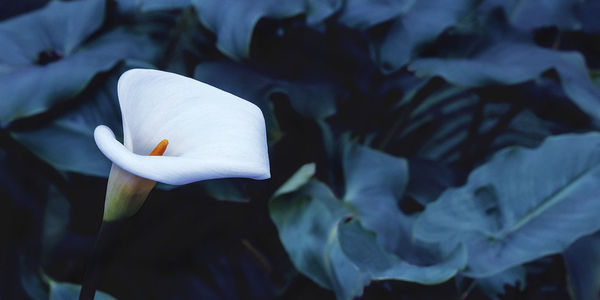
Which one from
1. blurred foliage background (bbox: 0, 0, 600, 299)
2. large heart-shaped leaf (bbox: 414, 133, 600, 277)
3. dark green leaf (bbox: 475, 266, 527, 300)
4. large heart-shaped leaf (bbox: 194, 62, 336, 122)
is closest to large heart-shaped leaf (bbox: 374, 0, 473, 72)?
blurred foliage background (bbox: 0, 0, 600, 299)

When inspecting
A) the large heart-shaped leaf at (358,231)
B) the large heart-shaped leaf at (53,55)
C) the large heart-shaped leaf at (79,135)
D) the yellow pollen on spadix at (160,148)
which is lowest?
the large heart-shaped leaf at (358,231)

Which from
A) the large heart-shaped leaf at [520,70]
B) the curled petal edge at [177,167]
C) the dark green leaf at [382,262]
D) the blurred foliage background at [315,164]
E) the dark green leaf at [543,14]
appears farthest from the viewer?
the dark green leaf at [543,14]

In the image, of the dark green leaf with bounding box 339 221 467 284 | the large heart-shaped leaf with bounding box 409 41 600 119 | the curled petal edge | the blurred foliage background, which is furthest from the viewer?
the large heart-shaped leaf with bounding box 409 41 600 119

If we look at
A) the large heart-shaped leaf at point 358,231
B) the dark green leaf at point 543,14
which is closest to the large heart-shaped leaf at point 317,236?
the large heart-shaped leaf at point 358,231

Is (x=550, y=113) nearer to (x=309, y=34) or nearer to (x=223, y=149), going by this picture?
(x=309, y=34)

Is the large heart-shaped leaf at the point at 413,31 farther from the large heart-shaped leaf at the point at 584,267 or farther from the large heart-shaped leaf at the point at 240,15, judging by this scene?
the large heart-shaped leaf at the point at 584,267

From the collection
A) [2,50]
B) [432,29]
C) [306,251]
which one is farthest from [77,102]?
[432,29]

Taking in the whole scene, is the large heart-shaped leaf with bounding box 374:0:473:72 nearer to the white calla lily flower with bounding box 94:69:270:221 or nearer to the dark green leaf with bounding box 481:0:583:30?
the dark green leaf with bounding box 481:0:583:30
